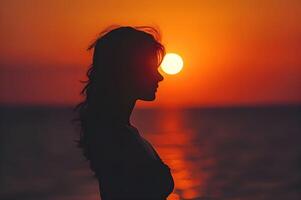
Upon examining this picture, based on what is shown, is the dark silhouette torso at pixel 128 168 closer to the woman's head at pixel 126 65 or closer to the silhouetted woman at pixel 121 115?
the silhouetted woman at pixel 121 115

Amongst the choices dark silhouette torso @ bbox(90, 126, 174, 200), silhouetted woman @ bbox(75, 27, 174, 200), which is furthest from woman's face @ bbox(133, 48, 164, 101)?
dark silhouette torso @ bbox(90, 126, 174, 200)

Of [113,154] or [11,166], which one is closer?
[113,154]

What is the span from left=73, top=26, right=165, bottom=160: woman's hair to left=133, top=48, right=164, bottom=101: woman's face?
2cm

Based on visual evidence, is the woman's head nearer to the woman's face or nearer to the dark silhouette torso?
the woman's face

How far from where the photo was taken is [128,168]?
2.75 m

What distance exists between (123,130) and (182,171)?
21923 millimetres

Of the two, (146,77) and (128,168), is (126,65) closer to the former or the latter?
(146,77)

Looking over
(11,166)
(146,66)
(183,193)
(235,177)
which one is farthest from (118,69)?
(11,166)

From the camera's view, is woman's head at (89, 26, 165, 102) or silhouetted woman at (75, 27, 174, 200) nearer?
silhouetted woman at (75, 27, 174, 200)

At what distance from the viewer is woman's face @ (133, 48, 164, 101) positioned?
2922 millimetres

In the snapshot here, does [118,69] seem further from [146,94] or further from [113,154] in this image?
[113,154]

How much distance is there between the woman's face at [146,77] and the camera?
2.92m

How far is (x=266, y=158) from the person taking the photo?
31.6m

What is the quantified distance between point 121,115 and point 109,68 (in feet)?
0.67
